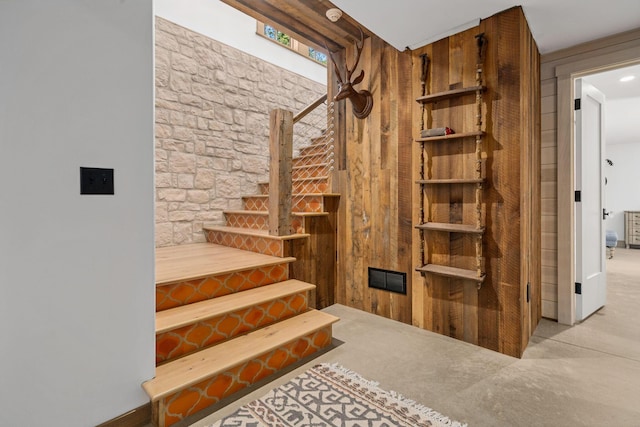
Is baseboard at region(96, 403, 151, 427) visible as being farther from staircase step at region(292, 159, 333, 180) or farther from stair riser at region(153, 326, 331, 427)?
staircase step at region(292, 159, 333, 180)

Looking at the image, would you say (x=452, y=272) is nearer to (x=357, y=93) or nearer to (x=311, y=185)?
(x=357, y=93)

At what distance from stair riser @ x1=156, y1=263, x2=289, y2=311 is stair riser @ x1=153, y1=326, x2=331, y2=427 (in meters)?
0.58

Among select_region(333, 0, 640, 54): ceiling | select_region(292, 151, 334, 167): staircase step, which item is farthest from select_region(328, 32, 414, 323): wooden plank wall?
select_region(292, 151, 334, 167): staircase step

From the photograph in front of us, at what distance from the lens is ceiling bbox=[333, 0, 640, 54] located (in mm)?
2035

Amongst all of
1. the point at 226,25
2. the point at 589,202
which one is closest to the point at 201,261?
the point at 226,25

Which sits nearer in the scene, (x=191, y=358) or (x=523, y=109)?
(x=191, y=358)

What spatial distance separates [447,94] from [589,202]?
186cm

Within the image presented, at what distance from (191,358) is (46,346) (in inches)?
26.5

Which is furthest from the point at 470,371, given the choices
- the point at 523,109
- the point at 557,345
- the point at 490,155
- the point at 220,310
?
the point at 523,109

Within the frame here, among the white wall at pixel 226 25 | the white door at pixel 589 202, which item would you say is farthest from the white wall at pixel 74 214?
the white door at pixel 589 202

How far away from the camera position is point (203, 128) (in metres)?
3.55

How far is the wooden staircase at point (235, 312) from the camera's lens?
1.63 metres

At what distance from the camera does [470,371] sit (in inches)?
76.8

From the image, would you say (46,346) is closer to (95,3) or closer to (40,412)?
(40,412)
